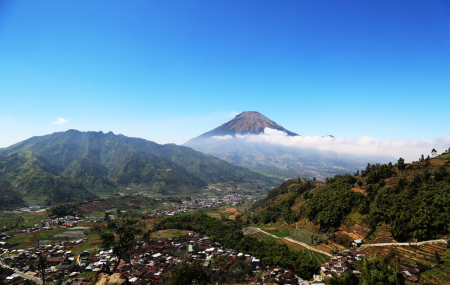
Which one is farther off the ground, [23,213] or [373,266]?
[373,266]

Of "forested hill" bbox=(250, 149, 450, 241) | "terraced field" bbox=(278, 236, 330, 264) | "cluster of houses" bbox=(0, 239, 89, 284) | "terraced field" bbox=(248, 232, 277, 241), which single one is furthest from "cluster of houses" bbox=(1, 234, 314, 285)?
"forested hill" bbox=(250, 149, 450, 241)

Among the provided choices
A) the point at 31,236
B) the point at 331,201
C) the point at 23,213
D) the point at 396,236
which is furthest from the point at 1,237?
the point at 396,236

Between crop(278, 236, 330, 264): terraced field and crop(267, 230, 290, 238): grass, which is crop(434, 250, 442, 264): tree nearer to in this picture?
crop(278, 236, 330, 264): terraced field

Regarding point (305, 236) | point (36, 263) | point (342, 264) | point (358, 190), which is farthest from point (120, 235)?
point (358, 190)

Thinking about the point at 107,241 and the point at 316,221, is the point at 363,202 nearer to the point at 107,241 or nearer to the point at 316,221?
the point at 316,221

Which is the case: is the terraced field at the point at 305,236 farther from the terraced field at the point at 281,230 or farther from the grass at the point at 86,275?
the grass at the point at 86,275

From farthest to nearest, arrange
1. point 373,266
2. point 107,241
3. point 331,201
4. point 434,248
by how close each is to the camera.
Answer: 1. point 331,201
2. point 434,248
3. point 373,266
4. point 107,241

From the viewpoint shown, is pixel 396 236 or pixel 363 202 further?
pixel 363 202

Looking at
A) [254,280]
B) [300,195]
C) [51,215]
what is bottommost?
[51,215]
